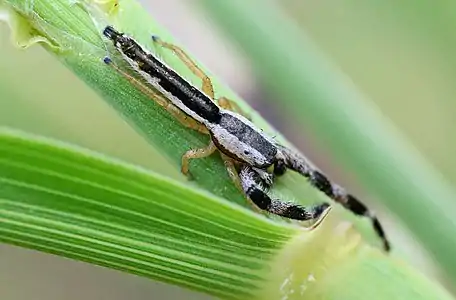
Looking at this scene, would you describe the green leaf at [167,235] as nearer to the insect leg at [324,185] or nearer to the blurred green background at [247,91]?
the insect leg at [324,185]

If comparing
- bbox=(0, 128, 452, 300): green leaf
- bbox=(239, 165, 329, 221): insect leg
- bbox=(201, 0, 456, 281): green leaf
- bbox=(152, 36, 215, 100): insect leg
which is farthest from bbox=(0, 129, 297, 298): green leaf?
bbox=(201, 0, 456, 281): green leaf

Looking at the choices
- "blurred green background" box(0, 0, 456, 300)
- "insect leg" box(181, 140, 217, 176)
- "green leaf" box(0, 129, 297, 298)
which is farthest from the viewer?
"blurred green background" box(0, 0, 456, 300)

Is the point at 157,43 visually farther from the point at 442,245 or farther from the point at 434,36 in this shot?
the point at 434,36

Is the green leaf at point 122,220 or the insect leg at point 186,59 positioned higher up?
the insect leg at point 186,59

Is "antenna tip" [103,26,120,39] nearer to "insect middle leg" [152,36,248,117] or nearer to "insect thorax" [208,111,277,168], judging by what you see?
"insect middle leg" [152,36,248,117]

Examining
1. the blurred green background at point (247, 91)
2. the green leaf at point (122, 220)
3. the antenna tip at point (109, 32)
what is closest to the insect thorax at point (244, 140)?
the antenna tip at point (109, 32)

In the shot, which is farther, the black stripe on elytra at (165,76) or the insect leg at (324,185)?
the insect leg at (324,185)

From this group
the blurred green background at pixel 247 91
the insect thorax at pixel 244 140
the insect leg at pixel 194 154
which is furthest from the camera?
the blurred green background at pixel 247 91

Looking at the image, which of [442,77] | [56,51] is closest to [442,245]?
[56,51]
